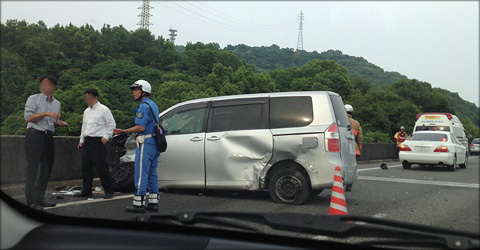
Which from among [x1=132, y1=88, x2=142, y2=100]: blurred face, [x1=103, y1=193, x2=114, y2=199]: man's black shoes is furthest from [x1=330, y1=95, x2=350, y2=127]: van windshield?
[x1=103, y1=193, x2=114, y2=199]: man's black shoes

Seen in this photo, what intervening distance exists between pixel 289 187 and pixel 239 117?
1.37 meters

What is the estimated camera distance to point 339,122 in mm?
6887

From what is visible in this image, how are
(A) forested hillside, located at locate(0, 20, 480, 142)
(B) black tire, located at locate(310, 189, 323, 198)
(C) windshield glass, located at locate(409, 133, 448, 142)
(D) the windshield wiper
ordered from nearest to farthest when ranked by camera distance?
1. (D) the windshield wiper
2. (A) forested hillside, located at locate(0, 20, 480, 142)
3. (B) black tire, located at locate(310, 189, 323, 198)
4. (C) windshield glass, located at locate(409, 133, 448, 142)

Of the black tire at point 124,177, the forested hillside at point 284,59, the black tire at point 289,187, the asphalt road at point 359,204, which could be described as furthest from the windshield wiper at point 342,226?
the black tire at point 124,177

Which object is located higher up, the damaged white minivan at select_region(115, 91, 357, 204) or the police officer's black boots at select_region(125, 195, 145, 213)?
the damaged white minivan at select_region(115, 91, 357, 204)

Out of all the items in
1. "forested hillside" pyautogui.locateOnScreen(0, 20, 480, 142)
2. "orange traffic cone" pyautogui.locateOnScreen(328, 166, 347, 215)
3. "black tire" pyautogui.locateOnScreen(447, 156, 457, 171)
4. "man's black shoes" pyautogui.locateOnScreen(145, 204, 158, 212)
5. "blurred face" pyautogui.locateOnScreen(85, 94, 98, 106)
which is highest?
"forested hillside" pyautogui.locateOnScreen(0, 20, 480, 142)

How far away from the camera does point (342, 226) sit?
2.44m

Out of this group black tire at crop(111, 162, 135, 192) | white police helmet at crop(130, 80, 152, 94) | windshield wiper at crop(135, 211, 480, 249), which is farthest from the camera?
black tire at crop(111, 162, 135, 192)

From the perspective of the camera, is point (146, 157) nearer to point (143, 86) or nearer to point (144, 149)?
point (144, 149)

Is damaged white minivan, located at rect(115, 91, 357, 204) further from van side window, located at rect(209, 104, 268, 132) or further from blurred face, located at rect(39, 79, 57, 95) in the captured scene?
blurred face, located at rect(39, 79, 57, 95)

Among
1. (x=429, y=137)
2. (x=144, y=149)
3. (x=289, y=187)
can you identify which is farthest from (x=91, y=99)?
(x=429, y=137)

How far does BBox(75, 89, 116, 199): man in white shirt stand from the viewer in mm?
6898

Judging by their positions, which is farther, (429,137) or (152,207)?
(429,137)

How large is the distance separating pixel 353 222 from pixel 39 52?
139 inches
